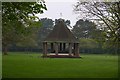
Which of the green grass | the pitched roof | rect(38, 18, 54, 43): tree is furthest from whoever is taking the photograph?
rect(38, 18, 54, 43): tree

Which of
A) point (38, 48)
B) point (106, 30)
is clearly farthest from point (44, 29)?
point (106, 30)

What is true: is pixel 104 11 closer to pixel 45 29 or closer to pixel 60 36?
pixel 60 36

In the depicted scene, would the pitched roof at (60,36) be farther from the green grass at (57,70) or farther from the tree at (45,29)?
the tree at (45,29)

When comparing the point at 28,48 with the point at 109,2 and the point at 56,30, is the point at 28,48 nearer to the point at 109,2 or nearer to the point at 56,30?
the point at 56,30

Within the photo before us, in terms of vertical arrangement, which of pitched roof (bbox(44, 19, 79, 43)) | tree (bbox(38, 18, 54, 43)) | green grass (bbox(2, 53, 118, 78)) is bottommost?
green grass (bbox(2, 53, 118, 78))

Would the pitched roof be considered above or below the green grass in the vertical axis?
above

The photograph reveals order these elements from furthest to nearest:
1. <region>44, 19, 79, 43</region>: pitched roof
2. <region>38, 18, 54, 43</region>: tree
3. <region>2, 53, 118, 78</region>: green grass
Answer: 1. <region>38, 18, 54, 43</region>: tree
2. <region>44, 19, 79, 43</region>: pitched roof
3. <region>2, 53, 118, 78</region>: green grass

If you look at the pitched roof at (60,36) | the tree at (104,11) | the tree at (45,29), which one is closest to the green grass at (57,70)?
the tree at (104,11)

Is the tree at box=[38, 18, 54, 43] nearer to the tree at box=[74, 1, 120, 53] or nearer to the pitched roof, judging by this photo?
the pitched roof

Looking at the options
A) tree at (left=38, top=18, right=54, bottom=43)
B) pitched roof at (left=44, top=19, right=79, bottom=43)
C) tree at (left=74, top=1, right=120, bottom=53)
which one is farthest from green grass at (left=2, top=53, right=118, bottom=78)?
tree at (left=38, top=18, right=54, bottom=43)

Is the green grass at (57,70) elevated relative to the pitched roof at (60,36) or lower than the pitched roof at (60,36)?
lower

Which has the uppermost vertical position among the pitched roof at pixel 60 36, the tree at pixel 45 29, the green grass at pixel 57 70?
the tree at pixel 45 29

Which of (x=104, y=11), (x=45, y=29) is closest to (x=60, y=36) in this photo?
(x=104, y=11)

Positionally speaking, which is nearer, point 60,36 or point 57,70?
point 57,70
